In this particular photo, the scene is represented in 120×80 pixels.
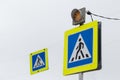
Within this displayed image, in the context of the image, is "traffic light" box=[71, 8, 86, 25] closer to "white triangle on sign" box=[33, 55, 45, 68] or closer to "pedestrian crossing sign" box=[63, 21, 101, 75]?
"pedestrian crossing sign" box=[63, 21, 101, 75]

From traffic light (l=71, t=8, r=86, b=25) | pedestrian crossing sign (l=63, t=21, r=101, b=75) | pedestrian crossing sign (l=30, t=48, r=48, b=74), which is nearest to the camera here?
pedestrian crossing sign (l=63, t=21, r=101, b=75)

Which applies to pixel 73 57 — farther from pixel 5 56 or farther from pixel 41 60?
pixel 5 56

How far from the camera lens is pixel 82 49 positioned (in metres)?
4.07

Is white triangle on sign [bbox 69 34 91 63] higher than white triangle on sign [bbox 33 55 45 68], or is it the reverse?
white triangle on sign [bbox 33 55 45 68]

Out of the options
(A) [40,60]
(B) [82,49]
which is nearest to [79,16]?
(B) [82,49]

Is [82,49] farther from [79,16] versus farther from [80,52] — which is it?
[79,16]

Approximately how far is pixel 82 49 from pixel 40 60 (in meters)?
2.16

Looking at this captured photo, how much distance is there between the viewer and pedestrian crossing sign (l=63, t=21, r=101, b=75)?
394 centimetres

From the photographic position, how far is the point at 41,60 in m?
6.16

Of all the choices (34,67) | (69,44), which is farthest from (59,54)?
(69,44)

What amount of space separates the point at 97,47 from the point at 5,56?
15.8 feet

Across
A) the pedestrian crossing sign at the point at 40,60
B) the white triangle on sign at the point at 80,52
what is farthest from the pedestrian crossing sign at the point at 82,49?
the pedestrian crossing sign at the point at 40,60

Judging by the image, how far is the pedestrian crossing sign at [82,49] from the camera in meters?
3.94

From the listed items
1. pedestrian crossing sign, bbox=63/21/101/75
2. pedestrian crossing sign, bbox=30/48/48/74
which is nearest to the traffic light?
pedestrian crossing sign, bbox=63/21/101/75
